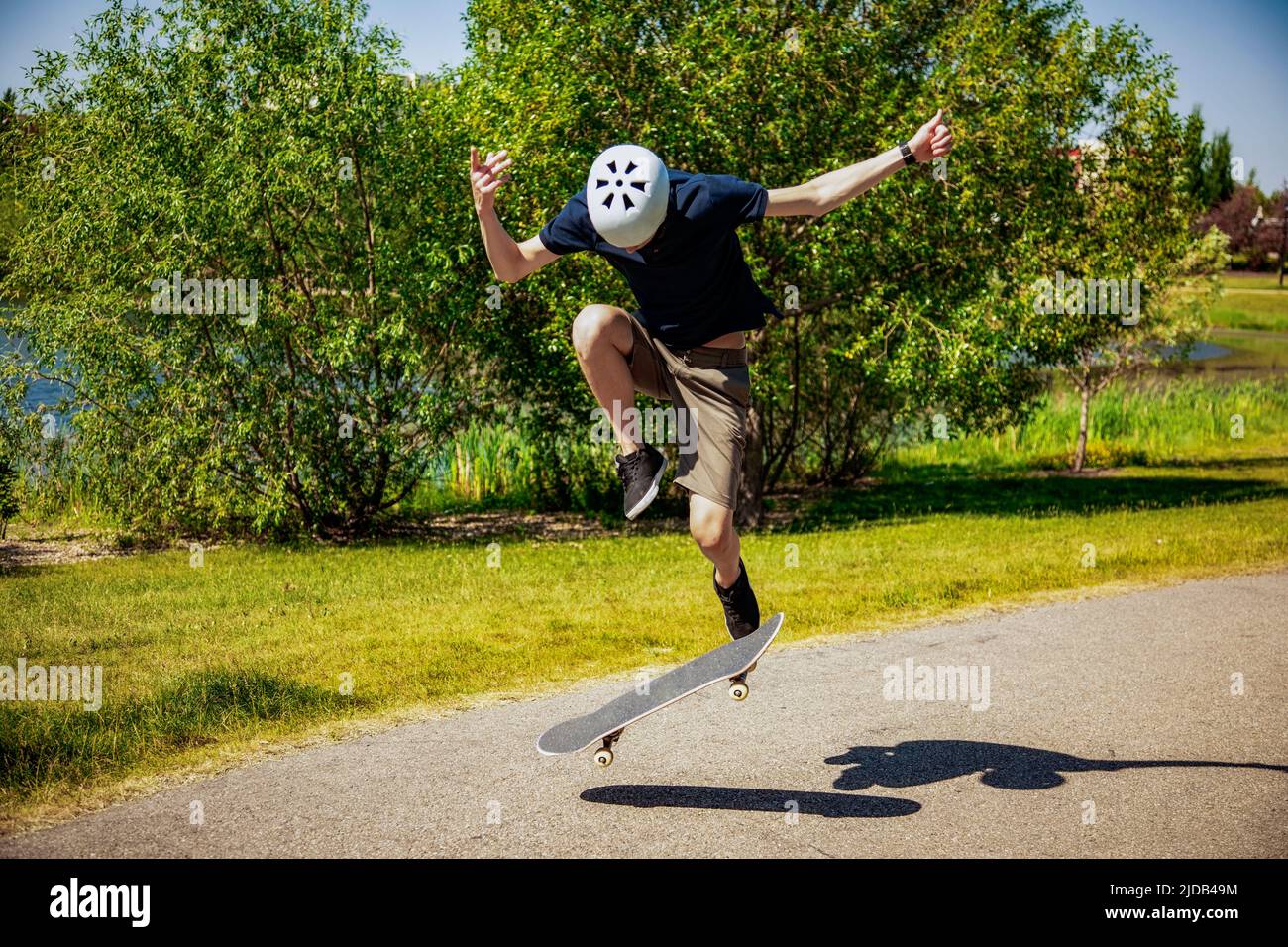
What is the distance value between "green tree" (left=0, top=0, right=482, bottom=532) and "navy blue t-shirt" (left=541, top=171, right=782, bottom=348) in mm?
7447

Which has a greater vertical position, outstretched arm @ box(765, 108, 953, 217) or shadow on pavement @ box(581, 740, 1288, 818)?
outstretched arm @ box(765, 108, 953, 217)

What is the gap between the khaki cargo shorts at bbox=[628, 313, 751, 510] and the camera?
5.68m

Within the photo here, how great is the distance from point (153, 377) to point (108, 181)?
199cm

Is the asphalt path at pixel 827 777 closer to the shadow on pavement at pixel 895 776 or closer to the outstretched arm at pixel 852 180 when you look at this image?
the shadow on pavement at pixel 895 776

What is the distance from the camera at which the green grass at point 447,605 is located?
22.6 feet

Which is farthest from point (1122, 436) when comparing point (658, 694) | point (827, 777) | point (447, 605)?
point (658, 694)

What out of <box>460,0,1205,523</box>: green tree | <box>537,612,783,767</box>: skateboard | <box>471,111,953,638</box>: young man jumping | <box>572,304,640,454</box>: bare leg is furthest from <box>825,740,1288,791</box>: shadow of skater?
<box>460,0,1205,523</box>: green tree

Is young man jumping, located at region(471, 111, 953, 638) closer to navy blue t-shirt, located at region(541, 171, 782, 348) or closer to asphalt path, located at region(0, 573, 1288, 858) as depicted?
navy blue t-shirt, located at region(541, 171, 782, 348)

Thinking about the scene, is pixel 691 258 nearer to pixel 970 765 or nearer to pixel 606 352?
pixel 606 352

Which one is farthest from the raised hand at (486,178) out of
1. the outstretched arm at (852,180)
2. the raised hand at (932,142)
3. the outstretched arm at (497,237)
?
the raised hand at (932,142)

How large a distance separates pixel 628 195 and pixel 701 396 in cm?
115

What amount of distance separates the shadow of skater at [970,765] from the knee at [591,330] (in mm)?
2425

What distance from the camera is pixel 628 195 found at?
16.5ft
